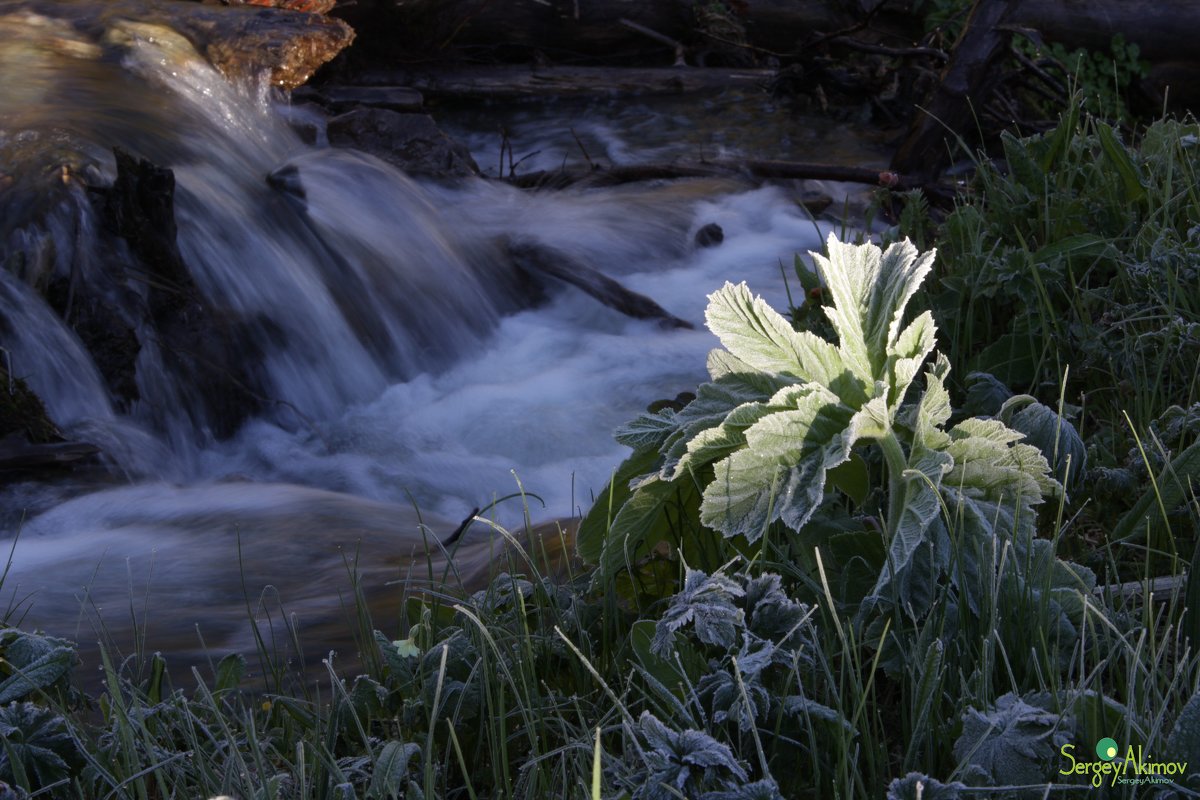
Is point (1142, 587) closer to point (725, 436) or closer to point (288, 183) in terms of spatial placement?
point (725, 436)

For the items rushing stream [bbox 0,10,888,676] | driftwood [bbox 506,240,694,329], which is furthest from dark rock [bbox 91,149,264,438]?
driftwood [bbox 506,240,694,329]

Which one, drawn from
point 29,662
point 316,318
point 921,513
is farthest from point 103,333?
point 921,513

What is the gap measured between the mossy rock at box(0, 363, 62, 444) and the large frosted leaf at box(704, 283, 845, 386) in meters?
2.90

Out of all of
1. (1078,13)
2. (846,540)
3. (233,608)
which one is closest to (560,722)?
(846,540)

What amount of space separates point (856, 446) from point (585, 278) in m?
4.15

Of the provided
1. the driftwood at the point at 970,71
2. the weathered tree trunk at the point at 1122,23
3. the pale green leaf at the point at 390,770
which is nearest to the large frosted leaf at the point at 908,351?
the pale green leaf at the point at 390,770

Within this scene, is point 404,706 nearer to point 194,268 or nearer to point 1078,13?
point 194,268

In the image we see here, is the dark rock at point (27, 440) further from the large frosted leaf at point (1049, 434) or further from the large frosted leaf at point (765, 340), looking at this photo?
the large frosted leaf at point (1049, 434)

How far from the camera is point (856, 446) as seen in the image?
1.82 meters

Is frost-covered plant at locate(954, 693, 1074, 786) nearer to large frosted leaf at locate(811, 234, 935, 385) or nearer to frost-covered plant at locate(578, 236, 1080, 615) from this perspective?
frost-covered plant at locate(578, 236, 1080, 615)

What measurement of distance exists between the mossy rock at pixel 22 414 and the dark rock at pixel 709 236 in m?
3.61

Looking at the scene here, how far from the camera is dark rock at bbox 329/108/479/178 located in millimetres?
7133

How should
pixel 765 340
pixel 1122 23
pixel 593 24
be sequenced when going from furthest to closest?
pixel 593 24 < pixel 1122 23 < pixel 765 340

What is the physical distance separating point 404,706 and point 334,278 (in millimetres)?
4095
